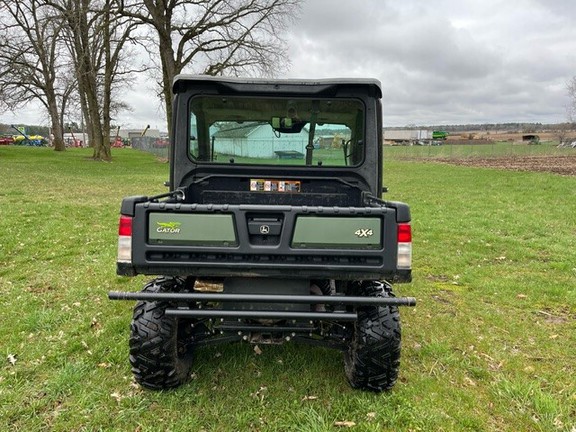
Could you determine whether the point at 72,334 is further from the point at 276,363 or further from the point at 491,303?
the point at 491,303

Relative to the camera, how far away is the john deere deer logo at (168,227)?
2389 millimetres

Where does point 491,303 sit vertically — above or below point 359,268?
below

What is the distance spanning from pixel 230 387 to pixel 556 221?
28.0 feet

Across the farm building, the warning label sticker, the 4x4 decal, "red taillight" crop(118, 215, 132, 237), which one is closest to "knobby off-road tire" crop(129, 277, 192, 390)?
"red taillight" crop(118, 215, 132, 237)

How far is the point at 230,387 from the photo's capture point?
2.94 m

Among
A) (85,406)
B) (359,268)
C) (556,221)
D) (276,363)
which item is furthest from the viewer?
(556,221)

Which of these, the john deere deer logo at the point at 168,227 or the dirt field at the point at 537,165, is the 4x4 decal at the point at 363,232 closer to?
the john deere deer logo at the point at 168,227

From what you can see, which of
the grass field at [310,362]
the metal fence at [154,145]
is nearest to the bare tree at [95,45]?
the metal fence at [154,145]

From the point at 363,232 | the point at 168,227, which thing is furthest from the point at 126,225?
the point at 363,232

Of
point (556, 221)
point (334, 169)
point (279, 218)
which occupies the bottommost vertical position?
point (556, 221)

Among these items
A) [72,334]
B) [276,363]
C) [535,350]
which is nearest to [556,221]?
[535,350]

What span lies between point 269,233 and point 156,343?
1058mm

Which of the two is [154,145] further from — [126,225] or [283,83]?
[126,225]

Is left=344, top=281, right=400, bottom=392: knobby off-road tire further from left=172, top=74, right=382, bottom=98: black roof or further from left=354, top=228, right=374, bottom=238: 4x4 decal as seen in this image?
left=172, top=74, right=382, bottom=98: black roof
